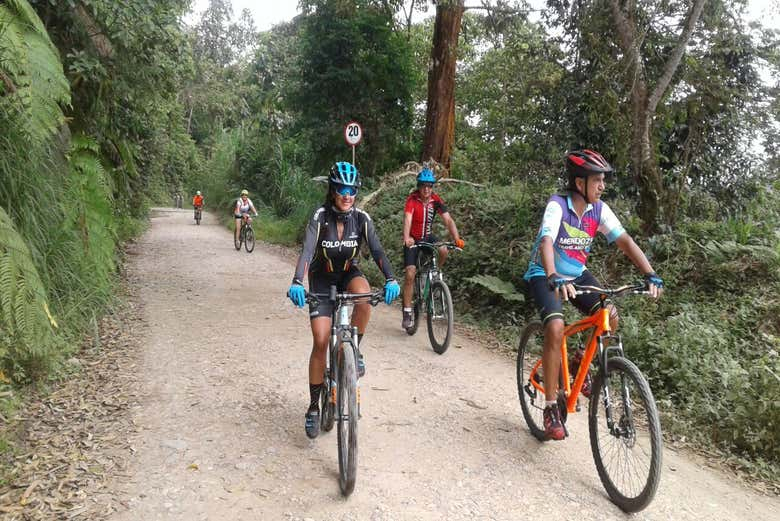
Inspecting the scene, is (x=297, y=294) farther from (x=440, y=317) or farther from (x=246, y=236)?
(x=246, y=236)

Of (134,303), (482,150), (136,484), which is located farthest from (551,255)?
(482,150)

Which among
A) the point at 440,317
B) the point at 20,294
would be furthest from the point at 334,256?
the point at 440,317

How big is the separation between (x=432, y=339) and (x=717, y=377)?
3019 mm

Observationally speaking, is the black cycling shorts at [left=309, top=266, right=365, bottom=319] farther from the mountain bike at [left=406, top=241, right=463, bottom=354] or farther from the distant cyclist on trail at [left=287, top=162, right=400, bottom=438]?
the mountain bike at [left=406, top=241, right=463, bottom=354]

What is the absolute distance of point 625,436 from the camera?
3.59 metres

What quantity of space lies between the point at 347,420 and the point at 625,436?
5.81 feet

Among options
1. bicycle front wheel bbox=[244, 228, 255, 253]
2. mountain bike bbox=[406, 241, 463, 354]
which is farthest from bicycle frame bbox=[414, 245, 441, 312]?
bicycle front wheel bbox=[244, 228, 255, 253]

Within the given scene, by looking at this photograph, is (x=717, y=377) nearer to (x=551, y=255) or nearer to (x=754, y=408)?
(x=754, y=408)

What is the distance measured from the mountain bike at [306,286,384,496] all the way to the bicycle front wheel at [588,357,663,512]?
63.8 inches

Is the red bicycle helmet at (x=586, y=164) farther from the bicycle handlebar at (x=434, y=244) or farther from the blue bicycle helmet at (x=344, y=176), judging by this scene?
the bicycle handlebar at (x=434, y=244)

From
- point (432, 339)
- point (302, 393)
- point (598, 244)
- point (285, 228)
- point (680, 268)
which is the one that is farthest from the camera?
point (285, 228)

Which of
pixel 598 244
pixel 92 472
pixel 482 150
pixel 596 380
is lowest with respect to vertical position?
pixel 92 472

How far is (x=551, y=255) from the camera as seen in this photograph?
12.9 feet

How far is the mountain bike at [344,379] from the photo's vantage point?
345 centimetres
